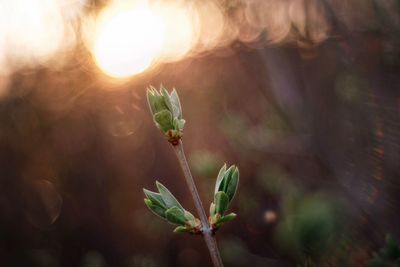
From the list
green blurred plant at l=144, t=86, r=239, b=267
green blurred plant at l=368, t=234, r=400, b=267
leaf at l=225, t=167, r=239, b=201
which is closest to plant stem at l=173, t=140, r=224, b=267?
green blurred plant at l=144, t=86, r=239, b=267

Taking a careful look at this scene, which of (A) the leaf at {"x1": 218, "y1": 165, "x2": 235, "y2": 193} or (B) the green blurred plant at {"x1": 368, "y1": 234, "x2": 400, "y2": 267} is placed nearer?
(A) the leaf at {"x1": 218, "y1": 165, "x2": 235, "y2": 193}

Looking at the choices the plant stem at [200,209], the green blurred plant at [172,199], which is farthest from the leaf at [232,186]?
the plant stem at [200,209]

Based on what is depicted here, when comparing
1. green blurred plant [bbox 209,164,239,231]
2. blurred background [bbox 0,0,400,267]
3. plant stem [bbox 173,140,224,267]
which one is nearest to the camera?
plant stem [bbox 173,140,224,267]

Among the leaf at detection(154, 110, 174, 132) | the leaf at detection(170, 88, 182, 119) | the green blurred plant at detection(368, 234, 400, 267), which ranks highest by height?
the leaf at detection(170, 88, 182, 119)

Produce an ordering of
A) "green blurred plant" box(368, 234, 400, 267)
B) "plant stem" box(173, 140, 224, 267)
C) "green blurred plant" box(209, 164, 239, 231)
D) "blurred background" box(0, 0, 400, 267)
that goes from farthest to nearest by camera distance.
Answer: "blurred background" box(0, 0, 400, 267) → "green blurred plant" box(368, 234, 400, 267) → "green blurred plant" box(209, 164, 239, 231) → "plant stem" box(173, 140, 224, 267)

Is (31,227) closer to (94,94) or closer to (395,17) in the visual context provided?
(94,94)

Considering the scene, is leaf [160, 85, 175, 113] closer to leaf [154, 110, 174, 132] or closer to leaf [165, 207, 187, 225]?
leaf [154, 110, 174, 132]
